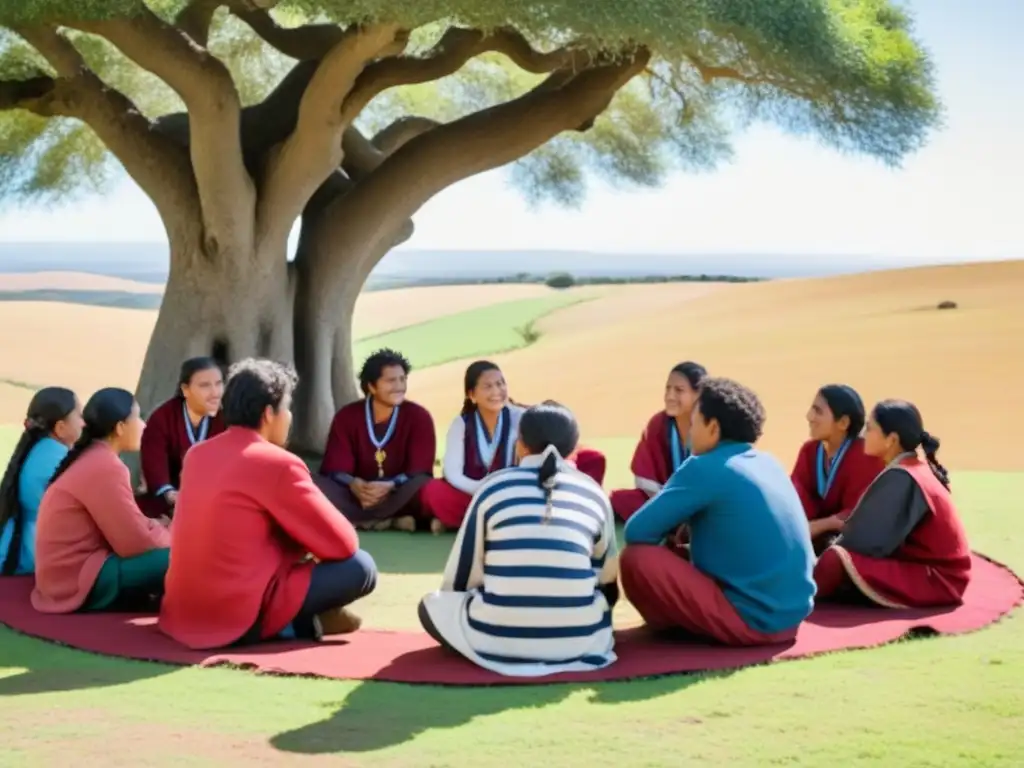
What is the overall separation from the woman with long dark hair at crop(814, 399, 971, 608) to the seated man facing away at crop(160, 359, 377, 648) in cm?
227

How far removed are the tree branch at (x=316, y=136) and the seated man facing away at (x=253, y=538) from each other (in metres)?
4.84

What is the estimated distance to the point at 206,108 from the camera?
447 inches

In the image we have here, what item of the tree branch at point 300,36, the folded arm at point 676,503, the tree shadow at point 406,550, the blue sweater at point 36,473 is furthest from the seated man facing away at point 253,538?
the tree branch at point 300,36

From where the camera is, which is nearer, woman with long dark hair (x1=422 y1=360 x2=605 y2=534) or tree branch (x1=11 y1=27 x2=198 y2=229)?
woman with long dark hair (x1=422 y1=360 x2=605 y2=534)

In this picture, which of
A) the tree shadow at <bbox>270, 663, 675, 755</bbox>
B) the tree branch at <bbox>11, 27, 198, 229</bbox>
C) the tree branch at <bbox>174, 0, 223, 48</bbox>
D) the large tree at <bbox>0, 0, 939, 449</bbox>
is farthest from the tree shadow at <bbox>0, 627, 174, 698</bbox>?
the tree branch at <bbox>174, 0, 223, 48</bbox>

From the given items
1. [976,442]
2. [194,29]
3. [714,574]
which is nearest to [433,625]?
[714,574]

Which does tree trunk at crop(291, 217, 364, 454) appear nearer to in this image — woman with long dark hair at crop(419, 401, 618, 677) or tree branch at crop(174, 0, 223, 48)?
tree branch at crop(174, 0, 223, 48)

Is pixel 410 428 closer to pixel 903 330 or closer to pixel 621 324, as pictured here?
pixel 903 330

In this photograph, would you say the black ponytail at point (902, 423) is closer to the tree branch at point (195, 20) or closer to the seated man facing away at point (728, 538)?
the seated man facing away at point (728, 538)

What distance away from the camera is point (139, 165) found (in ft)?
40.8

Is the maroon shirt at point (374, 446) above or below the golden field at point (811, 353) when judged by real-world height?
below

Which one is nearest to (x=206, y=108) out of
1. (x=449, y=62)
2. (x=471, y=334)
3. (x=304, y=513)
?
→ (x=449, y=62)

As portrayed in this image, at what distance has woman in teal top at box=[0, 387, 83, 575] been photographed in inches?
292

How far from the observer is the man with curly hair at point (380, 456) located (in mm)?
9695
